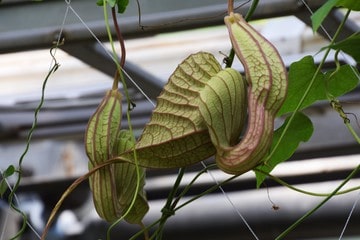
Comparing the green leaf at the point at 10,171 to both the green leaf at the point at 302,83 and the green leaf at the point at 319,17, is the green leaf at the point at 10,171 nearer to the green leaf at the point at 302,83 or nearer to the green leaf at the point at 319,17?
the green leaf at the point at 302,83

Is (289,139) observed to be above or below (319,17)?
below

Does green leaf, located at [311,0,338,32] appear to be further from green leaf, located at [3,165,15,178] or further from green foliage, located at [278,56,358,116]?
green leaf, located at [3,165,15,178]

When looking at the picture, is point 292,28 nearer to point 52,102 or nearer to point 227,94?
point 52,102

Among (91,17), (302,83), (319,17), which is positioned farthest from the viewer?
(91,17)

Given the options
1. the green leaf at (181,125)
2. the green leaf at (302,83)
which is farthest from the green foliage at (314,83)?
the green leaf at (181,125)

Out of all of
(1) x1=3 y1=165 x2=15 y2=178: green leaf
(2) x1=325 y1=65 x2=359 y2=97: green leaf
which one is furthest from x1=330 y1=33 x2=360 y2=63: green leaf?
(1) x1=3 y1=165 x2=15 y2=178: green leaf

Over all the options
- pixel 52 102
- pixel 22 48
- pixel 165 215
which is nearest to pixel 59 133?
pixel 52 102

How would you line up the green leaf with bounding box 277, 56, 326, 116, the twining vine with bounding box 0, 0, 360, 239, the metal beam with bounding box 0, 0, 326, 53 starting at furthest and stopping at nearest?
the metal beam with bounding box 0, 0, 326, 53
the green leaf with bounding box 277, 56, 326, 116
the twining vine with bounding box 0, 0, 360, 239

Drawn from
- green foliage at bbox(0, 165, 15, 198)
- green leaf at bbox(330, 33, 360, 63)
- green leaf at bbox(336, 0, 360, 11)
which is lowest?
green foliage at bbox(0, 165, 15, 198)

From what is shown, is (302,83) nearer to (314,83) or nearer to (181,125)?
(314,83)

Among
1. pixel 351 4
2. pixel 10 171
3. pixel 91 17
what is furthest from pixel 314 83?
pixel 91 17
